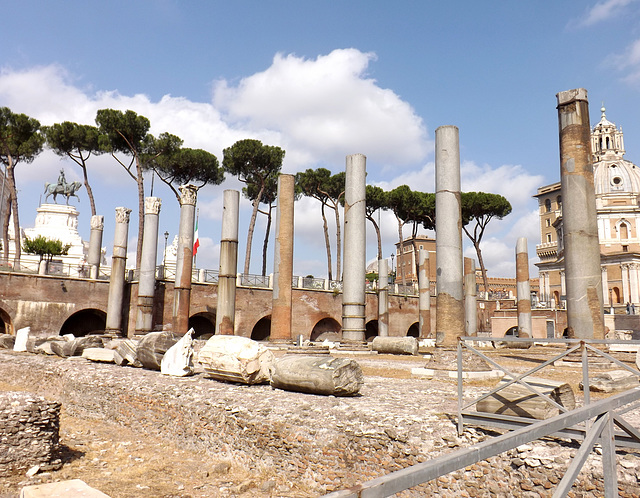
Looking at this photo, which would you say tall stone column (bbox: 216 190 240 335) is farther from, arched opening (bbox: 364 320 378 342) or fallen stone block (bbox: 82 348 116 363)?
arched opening (bbox: 364 320 378 342)

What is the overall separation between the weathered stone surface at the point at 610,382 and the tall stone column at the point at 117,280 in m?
20.9

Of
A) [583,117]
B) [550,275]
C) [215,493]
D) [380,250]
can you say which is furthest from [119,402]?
[550,275]

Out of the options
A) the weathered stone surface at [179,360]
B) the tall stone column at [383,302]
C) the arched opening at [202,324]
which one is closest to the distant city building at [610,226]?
the tall stone column at [383,302]

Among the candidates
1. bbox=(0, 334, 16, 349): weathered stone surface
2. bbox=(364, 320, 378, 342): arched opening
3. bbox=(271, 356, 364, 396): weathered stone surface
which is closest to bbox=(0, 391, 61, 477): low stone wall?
bbox=(271, 356, 364, 396): weathered stone surface

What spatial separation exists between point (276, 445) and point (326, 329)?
973 inches

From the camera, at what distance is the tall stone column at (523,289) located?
2377 centimetres

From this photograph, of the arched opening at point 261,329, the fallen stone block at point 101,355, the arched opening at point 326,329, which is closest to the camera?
the fallen stone block at point 101,355

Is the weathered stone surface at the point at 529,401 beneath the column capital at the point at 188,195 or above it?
beneath

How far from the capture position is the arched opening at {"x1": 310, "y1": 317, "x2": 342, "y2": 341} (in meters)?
29.2

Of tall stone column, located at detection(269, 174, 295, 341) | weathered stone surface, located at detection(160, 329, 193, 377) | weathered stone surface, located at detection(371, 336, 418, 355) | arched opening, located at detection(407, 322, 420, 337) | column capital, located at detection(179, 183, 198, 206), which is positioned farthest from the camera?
arched opening, located at detection(407, 322, 420, 337)

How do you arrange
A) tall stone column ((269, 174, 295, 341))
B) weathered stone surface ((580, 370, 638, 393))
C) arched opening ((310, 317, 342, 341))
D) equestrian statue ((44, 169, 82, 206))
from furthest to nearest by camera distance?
equestrian statue ((44, 169, 82, 206)) → arched opening ((310, 317, 342, 341)) → tall stone column ((269, 174, 295, 341)) → weathered stone surface ((580, 370, 638, 393))

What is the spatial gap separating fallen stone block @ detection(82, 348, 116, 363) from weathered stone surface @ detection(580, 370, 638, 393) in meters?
8.75


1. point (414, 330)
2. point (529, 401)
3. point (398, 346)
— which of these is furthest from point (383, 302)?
point (529, 401)

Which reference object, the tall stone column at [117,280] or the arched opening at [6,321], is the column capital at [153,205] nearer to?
the tall stone column at [117,280]
